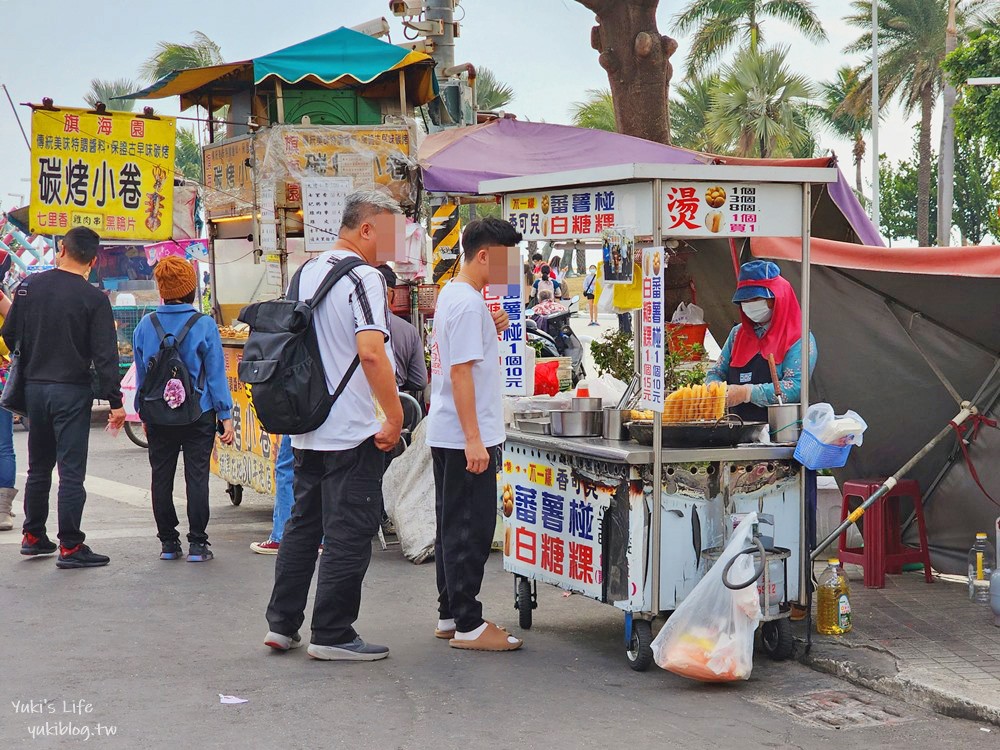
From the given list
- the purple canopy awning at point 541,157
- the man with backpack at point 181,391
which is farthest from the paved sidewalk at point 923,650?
the man with backpack at point 181,391

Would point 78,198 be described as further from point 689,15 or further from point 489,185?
point 689,15

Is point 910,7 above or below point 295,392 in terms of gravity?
above

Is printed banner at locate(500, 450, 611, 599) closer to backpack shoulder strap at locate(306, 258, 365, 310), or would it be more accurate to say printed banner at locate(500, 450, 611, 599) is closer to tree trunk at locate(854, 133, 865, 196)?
backpack shoulder strap at locate(306, 258, 365, 310)

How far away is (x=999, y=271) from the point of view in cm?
642

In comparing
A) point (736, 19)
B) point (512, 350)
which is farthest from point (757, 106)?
point (512, 350)

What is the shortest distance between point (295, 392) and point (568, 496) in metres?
1.46

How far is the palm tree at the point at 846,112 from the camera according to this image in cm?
4962

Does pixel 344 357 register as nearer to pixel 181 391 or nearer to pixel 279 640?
pixel 279 640

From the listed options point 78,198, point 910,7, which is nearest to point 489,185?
point 78,198

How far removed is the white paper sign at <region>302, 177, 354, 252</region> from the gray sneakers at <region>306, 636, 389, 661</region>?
4.48 m

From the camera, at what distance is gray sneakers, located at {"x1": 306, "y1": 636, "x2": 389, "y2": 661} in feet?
18.1

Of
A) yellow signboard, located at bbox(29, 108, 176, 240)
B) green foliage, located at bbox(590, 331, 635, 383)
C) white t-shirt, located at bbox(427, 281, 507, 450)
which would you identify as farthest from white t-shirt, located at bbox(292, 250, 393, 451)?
yellow signboard, located at bbox(29, 108, 176, 240)

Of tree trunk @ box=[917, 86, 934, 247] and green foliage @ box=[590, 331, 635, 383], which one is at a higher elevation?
tree trunk @ box=[917, 86, 934, 247]

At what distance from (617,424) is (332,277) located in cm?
151
